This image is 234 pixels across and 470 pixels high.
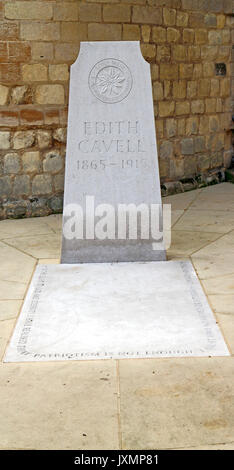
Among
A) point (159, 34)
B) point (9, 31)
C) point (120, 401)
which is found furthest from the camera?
point (159, 34)

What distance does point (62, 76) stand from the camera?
18.7 feet

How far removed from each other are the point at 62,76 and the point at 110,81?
1.65 meters

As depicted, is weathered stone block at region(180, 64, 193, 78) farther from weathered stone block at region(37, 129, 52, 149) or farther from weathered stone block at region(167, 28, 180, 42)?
weathered stone block at region(37, 129, 52, 149)

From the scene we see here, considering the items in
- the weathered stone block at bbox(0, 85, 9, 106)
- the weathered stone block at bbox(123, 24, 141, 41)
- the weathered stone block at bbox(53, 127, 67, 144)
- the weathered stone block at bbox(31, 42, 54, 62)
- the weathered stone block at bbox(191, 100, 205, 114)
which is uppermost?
the weathered stone block at bbox(123, 24, 141, 41)

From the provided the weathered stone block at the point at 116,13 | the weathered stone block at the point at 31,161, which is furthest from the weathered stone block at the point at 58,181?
the weathered stone block at the point at 116,13

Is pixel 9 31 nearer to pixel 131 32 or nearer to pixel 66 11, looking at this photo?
pixel 66 11

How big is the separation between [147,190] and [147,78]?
77cm

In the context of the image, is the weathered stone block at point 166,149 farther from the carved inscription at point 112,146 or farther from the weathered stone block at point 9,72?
the carved inscription at point 112,146

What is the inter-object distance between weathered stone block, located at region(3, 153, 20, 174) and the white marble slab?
5.76ft

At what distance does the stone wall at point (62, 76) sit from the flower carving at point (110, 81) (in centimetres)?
163

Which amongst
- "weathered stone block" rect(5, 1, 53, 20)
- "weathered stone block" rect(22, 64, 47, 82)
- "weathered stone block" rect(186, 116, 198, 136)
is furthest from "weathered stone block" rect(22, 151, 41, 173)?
"weathered stone block" rect(186, 116, 198, 136)

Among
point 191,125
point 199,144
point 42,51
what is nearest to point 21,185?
point 42,51

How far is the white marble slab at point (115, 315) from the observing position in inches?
114

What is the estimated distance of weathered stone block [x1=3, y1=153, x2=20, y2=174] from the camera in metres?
5.68
